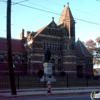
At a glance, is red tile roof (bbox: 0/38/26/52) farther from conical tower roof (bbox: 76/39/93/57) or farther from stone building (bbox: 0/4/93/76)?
conical tower roof (bbox: 76/39/93/57)

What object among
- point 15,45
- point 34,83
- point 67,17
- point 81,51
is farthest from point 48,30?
point 34,83

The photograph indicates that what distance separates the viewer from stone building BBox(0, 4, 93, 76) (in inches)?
2165

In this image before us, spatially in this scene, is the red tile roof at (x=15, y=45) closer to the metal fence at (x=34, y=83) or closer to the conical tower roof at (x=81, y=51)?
the conical tower roof at (x=81, y=51)

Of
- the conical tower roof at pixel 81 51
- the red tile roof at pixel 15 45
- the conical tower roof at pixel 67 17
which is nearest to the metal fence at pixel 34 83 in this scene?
the red tile roof at pixel 15 45

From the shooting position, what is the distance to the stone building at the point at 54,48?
5500cm

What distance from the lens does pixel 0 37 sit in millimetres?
57844

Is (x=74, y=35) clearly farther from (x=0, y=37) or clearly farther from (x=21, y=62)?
(x=0, y=37)

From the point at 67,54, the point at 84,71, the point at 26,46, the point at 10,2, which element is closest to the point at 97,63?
the point at 84,71

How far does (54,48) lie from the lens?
58094mm

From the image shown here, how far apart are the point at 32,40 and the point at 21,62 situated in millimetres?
6420

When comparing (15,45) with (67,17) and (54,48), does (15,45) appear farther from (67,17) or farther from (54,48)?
(67,17)

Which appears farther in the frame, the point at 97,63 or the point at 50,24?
the point at 97,63

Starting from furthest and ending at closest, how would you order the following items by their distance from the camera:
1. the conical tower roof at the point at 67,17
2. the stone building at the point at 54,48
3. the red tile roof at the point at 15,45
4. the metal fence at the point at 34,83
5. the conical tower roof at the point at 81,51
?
the conical tower roof at the point at 81,51
the conical tower roof at the point at 67,17
the red tile roof at the point at 15,45
the stone building at the point at 54,48
the metal fence at the point at 34,83

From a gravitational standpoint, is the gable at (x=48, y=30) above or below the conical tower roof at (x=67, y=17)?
below
